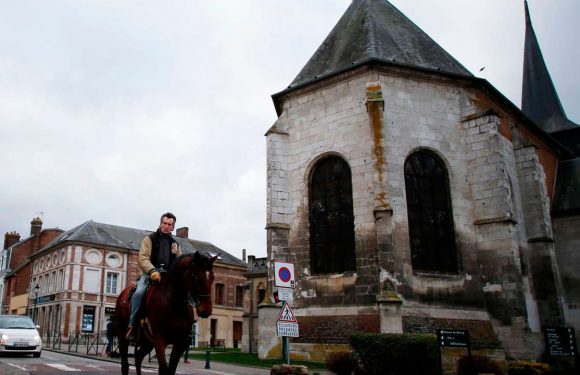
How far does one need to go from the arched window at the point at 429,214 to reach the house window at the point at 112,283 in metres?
28.5

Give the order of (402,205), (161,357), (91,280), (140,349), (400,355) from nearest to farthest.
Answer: (161,357) < (140,349) < (400,355) < (402,205) < (91,280)

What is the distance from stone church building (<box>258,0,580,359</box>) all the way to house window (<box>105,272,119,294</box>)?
82.8 ft

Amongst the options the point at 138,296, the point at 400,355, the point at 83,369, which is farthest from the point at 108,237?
the point at 138,296

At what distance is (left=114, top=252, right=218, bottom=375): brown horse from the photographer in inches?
185

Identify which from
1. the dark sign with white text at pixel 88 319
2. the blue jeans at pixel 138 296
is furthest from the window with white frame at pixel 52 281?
the blue jeans at pixel 138 296

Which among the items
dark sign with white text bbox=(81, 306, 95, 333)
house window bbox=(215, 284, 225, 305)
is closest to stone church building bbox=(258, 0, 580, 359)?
dark sign with white text bbox=(81, 306, 95, 333)

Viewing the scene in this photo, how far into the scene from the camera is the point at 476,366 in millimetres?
9805

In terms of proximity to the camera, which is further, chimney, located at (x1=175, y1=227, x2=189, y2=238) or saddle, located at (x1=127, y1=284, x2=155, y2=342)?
chimney, located at (x1=175, y1=227, x2=189, y2=238)

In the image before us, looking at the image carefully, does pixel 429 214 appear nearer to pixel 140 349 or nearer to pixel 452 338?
pixel 452 338

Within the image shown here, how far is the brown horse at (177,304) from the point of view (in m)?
4.69

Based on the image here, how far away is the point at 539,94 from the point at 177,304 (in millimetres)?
28590

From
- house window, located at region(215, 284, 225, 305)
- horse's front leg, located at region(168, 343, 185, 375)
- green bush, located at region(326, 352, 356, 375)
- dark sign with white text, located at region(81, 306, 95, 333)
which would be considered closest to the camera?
horse's front leg, located at region(168, 343, 185, 375)

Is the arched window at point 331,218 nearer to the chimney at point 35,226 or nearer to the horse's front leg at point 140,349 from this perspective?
the horse's front leg at point 140,349

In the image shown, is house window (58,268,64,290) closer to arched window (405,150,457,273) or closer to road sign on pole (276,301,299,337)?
arched window (405,150,457,273)
